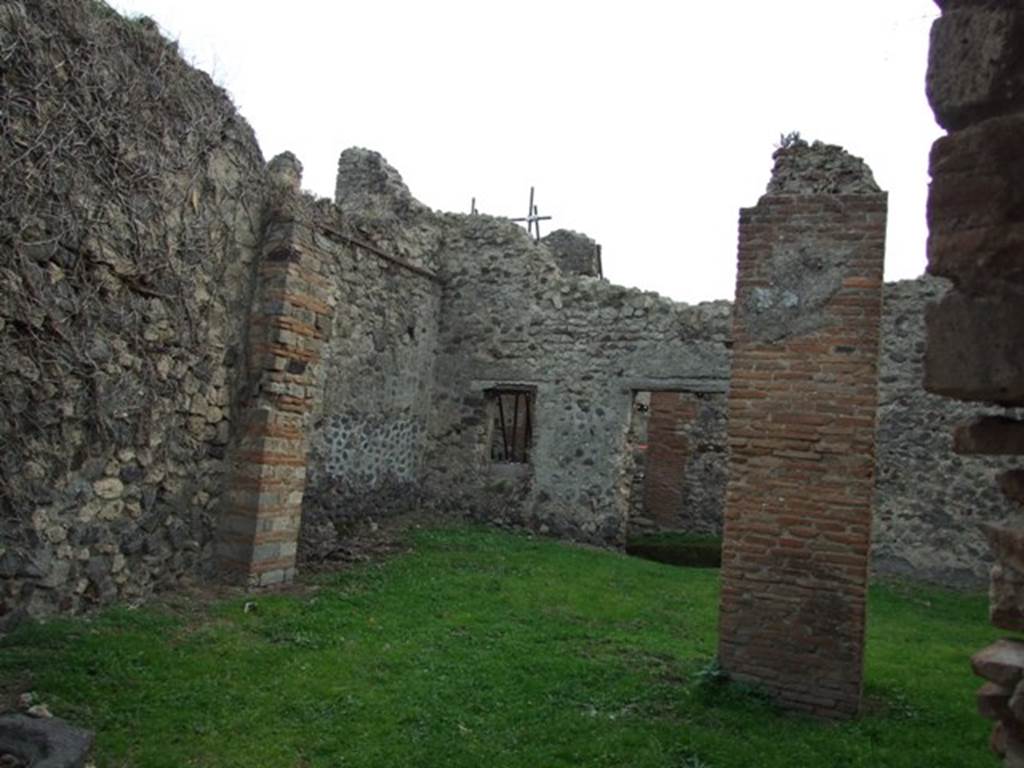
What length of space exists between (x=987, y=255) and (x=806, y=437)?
348cm

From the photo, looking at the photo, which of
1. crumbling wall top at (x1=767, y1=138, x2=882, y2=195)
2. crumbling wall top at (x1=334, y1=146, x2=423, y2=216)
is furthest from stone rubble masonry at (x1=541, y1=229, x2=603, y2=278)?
crumbling wall top at (x1=767, y1=138, x2=882, y2=195)

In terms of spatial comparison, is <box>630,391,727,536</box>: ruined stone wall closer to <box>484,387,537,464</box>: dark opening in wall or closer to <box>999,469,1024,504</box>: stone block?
<box>484,387,537,464</box>: dark opening in wall

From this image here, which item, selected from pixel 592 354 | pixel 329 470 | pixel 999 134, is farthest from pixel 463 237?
pixel 999 134

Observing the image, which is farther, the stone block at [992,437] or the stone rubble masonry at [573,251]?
the stone rubble masonry at [573,251]

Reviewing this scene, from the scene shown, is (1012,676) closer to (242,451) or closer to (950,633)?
(242,451)

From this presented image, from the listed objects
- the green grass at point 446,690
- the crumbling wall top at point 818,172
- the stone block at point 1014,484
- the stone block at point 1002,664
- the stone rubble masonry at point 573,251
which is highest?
the stone rubble masonry at point 573,251

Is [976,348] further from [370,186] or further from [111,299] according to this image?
[370,186]

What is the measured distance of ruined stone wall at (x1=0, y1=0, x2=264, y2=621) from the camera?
5168 millimetres

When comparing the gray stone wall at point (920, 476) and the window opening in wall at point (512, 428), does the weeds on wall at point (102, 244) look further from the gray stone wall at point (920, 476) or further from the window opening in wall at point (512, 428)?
the gray stone wall at point (920, 476)

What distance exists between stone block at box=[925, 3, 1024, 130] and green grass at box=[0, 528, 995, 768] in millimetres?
3455

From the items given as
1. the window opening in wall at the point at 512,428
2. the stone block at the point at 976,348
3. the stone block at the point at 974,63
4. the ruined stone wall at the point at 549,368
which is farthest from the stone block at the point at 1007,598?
the window opening in wall at the point at 512,428

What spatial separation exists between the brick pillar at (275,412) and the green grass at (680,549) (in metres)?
6.70

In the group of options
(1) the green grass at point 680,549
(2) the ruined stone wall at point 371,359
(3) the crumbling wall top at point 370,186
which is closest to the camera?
(2) the ruined stone wall at point 371,359

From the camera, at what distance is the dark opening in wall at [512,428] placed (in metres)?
15.1
